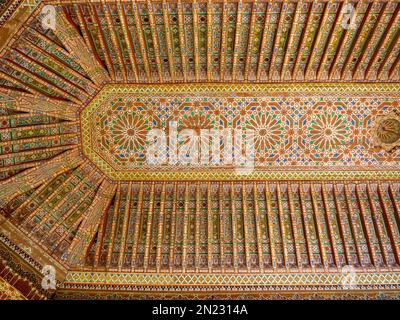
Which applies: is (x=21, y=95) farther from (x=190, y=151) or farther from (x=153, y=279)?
(x=153, y=279)

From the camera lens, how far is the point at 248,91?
9031 millimetres

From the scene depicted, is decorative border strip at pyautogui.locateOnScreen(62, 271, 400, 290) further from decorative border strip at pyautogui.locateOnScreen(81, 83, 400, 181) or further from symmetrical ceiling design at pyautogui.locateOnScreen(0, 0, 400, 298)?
decorative border strip at pyautogui.locateOnScreen(81, 83, 400, 181)

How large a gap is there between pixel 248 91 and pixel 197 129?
1.59m

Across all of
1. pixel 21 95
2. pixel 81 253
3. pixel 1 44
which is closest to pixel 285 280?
pixel 81 253

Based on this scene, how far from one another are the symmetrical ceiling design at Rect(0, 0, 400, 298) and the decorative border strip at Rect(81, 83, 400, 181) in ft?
0.12

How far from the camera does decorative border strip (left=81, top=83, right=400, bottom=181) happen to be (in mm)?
8977

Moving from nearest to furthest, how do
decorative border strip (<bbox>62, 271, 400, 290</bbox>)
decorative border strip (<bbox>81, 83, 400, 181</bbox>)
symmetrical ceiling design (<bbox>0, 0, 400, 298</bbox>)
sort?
symmetrical ceiling design (<bbox>0, 0, 400, 298</bbox>) → decorative border strip (<bbox>62, 271, 400, 290</bbox>) → decorative border strip (<bbox>81, 83, 400, 181</bbox>)

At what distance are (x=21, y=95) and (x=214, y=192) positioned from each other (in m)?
4.98

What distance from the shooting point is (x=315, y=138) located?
911 cm

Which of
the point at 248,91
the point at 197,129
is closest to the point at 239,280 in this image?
the point at 197,129

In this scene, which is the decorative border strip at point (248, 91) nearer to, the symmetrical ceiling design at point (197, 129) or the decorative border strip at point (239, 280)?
the symmetrical ceiling design at point (197, 129)

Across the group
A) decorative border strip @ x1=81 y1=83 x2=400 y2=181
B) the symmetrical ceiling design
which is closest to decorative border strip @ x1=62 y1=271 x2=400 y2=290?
the symmetrical ceiling design

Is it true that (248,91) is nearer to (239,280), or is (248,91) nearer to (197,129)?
(197,129)

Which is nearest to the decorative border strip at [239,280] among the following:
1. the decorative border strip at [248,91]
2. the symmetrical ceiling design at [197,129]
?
the symmetrical ceiling design at [197,129]
